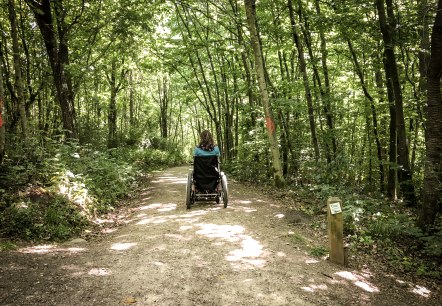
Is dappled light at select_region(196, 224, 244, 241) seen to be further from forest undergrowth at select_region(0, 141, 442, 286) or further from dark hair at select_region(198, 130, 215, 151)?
dark hair at select_region(198, 130, 215, 151)

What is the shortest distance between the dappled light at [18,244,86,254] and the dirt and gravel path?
0.04 feet

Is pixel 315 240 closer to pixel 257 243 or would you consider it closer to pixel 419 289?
pixel 257 243

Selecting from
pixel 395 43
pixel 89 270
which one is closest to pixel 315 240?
pixel 89 270

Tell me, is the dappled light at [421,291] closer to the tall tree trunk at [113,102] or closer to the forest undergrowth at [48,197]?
the forest undergrowth at [48,197]

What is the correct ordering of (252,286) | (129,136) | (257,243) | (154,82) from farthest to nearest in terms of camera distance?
(154,82)
(129,136)
(257,243)
(252,286)

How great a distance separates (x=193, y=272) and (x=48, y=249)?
2.42 metres

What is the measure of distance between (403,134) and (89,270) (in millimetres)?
8278

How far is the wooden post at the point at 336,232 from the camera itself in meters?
4.84

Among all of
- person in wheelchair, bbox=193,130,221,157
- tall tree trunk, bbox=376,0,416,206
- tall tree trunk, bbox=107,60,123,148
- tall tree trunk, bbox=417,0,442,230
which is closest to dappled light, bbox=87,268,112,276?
person in wheelchair, bbox=193,130,221,157

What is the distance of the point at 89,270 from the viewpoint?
4.23 metres

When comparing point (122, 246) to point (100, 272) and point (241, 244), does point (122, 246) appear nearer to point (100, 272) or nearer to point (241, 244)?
point (100, 272)

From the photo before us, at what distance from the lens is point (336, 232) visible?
15.8 ft

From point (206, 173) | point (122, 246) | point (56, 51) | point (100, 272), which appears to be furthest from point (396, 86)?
point (56, 51)

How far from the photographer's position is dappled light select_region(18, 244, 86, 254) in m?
4.88
